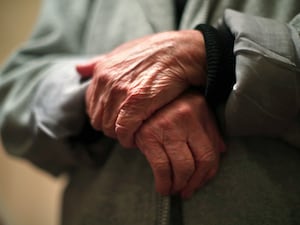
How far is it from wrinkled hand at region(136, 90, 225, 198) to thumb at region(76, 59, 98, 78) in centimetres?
15

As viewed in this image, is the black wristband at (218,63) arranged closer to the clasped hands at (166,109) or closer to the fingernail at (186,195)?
the clasped hands at (166,109)

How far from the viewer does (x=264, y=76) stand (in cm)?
33

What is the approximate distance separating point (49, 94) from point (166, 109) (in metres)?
0.24

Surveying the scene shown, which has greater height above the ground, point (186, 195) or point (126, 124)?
point (126, 124)

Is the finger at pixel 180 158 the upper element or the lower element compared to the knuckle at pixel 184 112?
lower

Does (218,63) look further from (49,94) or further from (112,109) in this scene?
(49,94)

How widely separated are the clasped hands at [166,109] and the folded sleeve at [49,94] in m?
0.12

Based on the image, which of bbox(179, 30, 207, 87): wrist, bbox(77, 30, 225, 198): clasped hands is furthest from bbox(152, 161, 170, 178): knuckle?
bbox(179, 30, 207, 87): wrist

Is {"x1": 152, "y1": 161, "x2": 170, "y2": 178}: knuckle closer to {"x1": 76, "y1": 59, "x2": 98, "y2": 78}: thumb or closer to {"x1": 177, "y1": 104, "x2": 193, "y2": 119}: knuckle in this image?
{"x1": 177, "y1": 104, "x2": 193, "y2": 119}: knuckle

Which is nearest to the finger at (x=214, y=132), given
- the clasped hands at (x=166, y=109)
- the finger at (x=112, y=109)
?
the clasped hands at (x=166, y=109)

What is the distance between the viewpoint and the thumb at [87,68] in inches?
18.4

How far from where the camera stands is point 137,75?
1.23 ft

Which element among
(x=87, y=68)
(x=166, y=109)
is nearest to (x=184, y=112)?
(x=166, y=109)

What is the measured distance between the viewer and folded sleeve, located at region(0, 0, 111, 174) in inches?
19.5
